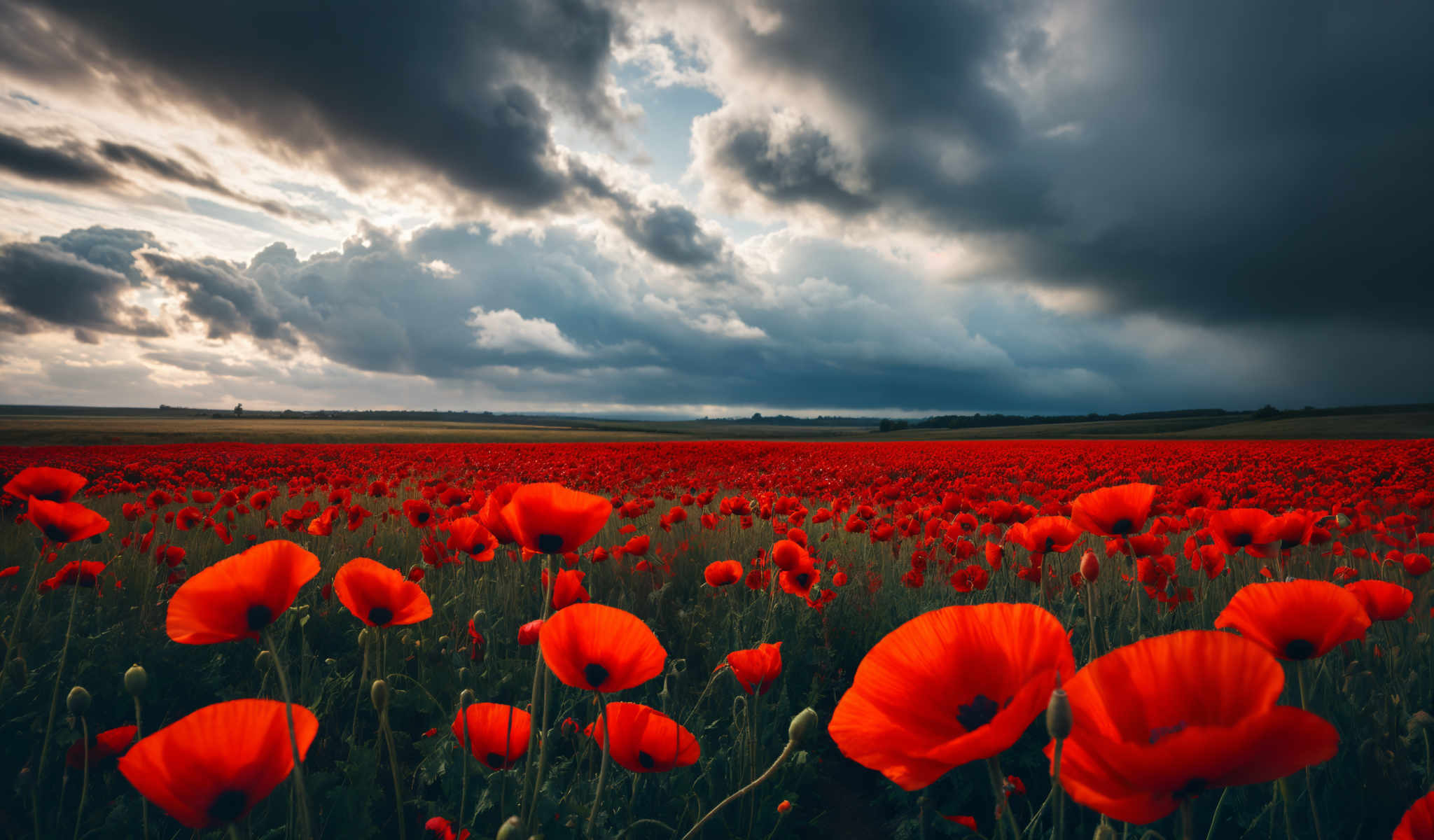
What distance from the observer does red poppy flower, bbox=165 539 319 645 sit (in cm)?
118

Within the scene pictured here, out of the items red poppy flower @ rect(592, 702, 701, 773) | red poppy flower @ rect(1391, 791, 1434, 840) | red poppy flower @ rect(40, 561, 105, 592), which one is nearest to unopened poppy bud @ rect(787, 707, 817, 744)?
red poppy flower @ rect(592, 702, 701, 773)

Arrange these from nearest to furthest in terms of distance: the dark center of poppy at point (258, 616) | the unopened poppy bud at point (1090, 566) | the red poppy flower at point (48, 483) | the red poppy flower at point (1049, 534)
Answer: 1. the dark center of poppy at point (258, 616)
2. the unopened poppy bud at point (1090, 566)
3. the red poppy flower at point (48, 483)
4. the red poppy flower at point (1049, 534)

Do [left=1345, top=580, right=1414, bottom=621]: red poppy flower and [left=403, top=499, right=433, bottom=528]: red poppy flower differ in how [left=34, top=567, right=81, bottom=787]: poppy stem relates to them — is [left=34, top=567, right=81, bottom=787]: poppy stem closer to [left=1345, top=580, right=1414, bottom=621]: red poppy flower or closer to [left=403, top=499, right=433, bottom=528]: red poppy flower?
[left=403, top=499, right=433, bottom=528]: red poppy flower

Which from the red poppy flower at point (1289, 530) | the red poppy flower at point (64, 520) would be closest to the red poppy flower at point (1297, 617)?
the red poppy flower at point (1289, 530)

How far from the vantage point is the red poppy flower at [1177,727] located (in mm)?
630

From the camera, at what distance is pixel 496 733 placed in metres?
1.54

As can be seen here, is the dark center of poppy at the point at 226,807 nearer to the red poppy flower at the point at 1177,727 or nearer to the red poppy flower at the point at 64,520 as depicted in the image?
the red poppy flower at the point at 1177,727

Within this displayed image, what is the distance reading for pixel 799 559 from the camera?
2.50 meters

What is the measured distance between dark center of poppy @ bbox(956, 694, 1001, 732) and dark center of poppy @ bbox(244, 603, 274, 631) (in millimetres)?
1384

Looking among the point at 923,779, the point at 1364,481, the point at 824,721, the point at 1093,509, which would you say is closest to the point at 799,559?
the point at 824,721

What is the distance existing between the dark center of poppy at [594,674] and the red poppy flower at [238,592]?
0.58 meters

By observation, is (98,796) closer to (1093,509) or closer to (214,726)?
(214,726)

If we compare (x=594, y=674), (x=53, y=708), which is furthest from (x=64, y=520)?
(x=594, y=674)

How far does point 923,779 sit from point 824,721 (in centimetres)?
231
